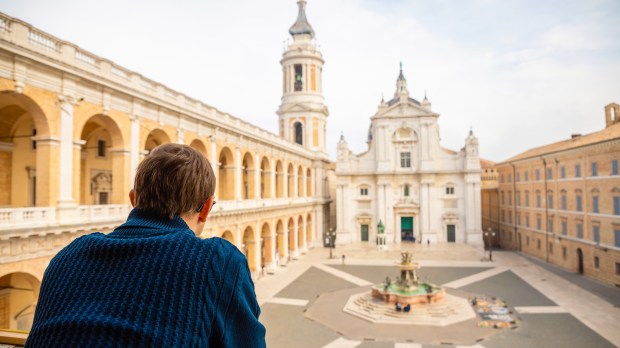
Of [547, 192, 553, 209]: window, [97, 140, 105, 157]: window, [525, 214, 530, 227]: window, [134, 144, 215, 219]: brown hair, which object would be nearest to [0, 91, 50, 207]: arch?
[97, 140, 105, 157]: window

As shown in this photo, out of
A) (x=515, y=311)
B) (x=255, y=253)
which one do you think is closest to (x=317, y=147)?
(x=255, y=253)

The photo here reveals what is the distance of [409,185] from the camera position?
4681 centimetres

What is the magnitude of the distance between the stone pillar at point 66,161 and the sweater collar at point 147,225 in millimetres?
14511

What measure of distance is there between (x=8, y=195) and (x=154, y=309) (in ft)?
59.2

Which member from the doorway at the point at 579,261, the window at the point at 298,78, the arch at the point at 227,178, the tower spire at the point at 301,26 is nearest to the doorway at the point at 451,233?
the doorway at the point at 579,261

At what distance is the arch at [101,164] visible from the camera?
57.2 feet

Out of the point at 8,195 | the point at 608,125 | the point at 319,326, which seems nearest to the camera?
the point at 8,195

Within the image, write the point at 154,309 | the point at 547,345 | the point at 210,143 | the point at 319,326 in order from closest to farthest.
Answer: the point at 154,309, the point at 547,345, the point at 319,326, the point at 210,143

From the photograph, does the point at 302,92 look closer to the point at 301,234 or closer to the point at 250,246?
the point at 301,234

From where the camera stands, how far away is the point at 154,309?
1502 millimetres

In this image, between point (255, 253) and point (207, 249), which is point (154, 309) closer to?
point (207, 249)

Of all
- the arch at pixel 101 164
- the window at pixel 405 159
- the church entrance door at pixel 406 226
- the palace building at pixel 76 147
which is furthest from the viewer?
the window at pixel 405 159

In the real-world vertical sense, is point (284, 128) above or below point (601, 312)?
above

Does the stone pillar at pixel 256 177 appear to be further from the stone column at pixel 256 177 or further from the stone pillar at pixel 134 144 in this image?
the stone pillar at pixel 134 144
